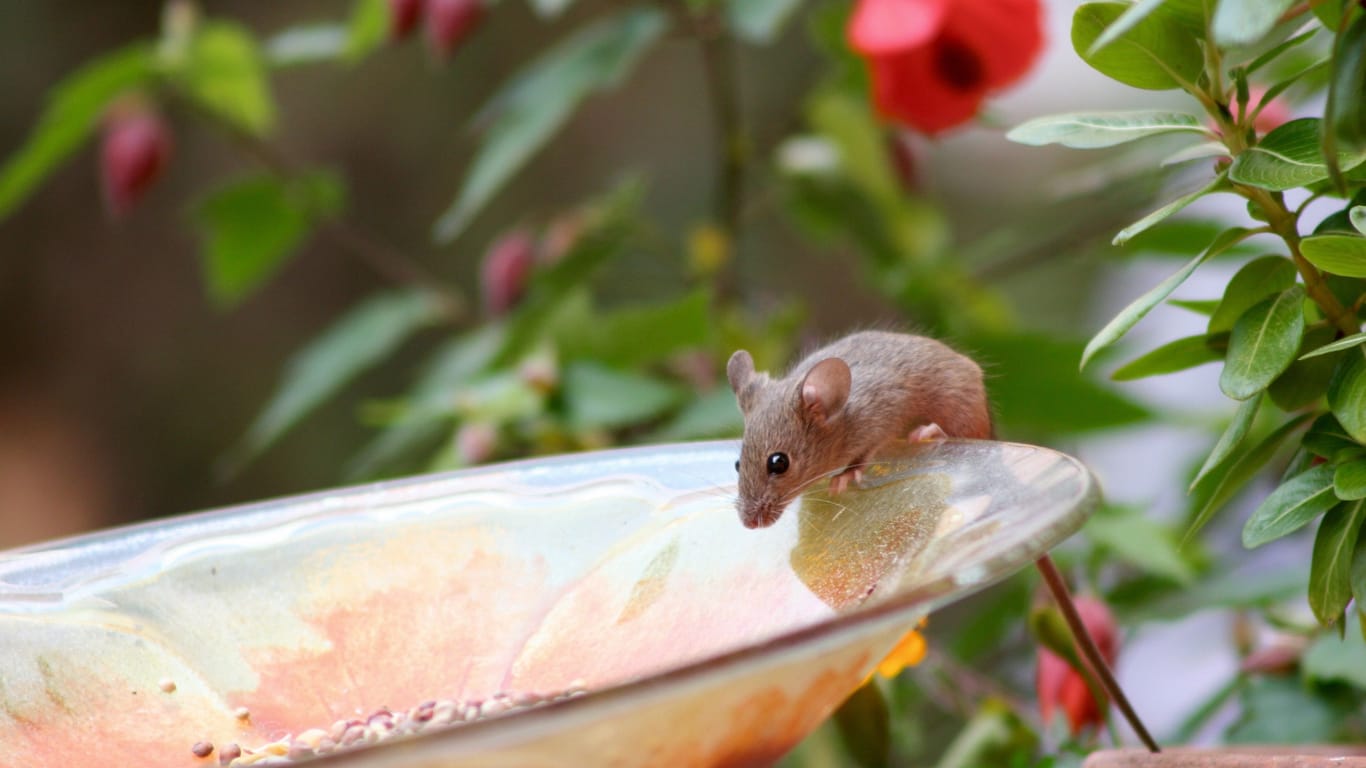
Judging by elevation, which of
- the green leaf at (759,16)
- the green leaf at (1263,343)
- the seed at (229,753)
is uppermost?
the green leaf at (759,16)

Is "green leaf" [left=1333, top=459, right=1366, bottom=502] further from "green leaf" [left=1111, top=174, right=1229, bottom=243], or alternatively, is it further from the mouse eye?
the mouse eye

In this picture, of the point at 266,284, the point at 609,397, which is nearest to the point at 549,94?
the point at 609,397

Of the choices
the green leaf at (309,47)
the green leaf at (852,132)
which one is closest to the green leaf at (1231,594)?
the green leaf at (852,132)

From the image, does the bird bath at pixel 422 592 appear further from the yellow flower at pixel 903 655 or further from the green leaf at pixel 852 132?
the green leaf at pixel 852 132

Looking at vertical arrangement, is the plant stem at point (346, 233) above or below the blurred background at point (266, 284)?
above

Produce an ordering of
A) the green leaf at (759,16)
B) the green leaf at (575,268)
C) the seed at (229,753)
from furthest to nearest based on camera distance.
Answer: the green leaf at (575,268)
the green leaf at (759,16)
the seed at (229,753)

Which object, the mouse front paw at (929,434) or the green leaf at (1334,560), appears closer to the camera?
the green leaf at (1334,560)

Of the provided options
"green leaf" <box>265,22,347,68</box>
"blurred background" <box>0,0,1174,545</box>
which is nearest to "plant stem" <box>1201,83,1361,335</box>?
"green leaf" <box>265,22,347,68</box>

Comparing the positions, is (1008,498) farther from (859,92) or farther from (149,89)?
(149,89)
